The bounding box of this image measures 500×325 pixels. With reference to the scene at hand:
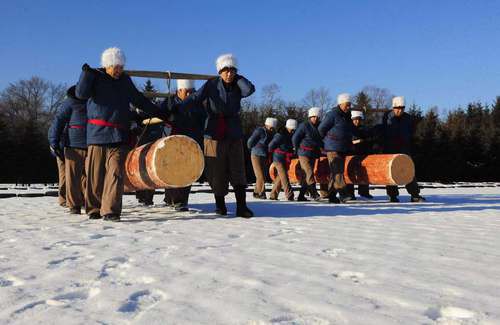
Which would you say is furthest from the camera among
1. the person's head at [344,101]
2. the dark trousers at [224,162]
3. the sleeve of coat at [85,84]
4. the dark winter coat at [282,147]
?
the dark winter coat at [282,147]

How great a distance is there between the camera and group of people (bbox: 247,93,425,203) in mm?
8844

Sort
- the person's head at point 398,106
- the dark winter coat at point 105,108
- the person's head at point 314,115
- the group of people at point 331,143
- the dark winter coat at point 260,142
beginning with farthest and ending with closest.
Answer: the dark winter coat at point 260,142 → the person's head at point 314,115 → the person's head at point 398,106 → the group of people at point 331,143 → the dark winter coat at point 105,108

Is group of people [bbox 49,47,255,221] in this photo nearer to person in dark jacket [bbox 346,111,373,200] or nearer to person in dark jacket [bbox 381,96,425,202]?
person in dark jacket [bbox 381,96,425,202]

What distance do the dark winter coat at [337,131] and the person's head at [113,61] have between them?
4.21 m

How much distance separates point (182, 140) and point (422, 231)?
281 cm

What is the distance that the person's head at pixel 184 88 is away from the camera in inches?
302

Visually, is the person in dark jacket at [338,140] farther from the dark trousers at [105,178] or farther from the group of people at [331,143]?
the dark trousers at [105,178]

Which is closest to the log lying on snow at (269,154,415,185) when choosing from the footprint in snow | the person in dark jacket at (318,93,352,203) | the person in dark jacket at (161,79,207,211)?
the person in dark jacket at (318,93,352,203)

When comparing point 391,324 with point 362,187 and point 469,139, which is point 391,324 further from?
point 469,139

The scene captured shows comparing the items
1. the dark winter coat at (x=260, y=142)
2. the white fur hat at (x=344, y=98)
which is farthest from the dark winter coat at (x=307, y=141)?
the dark winter coat at (x=260, y=142)

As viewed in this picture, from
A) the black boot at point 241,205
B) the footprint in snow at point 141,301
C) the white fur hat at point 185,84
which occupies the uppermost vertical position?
the white fur hat at point 185,84

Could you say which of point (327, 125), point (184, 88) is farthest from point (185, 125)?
point (327, 125)

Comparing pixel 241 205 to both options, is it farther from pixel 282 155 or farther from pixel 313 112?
pixel 313 112

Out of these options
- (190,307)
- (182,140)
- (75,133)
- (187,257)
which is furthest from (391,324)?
(75,133)
